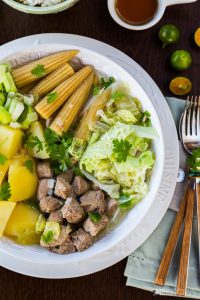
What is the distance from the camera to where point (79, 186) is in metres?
2.57

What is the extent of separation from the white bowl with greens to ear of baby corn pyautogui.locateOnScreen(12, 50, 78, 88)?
0.24 m

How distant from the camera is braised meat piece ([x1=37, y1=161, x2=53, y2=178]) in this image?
8.37ft

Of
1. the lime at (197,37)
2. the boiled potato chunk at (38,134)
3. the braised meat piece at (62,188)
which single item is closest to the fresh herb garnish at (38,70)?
the boiled potato chunk at (38,134)

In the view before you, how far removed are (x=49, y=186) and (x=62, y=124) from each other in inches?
13.0

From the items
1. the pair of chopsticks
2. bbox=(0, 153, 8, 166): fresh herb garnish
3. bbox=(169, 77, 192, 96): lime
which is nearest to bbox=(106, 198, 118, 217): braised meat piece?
the pair of chopsticks

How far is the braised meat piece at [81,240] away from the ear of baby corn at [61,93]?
630 mm

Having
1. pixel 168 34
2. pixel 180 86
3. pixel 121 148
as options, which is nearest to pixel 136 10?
pixel 168 34

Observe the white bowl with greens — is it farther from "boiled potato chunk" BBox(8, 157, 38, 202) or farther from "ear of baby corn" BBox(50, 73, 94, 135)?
"boiled potato chunk" BBox(8, 157, 38, 202)

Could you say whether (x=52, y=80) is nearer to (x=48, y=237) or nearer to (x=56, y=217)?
(x=56, y=217)

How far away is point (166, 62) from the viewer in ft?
9.23

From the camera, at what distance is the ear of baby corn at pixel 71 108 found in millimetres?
2582

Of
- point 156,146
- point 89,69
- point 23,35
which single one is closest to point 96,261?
point 156,146

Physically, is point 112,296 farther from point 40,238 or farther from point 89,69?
point 89,69

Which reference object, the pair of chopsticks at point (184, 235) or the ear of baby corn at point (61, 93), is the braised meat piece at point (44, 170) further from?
the pair of chopsticks at point (184, 235)
